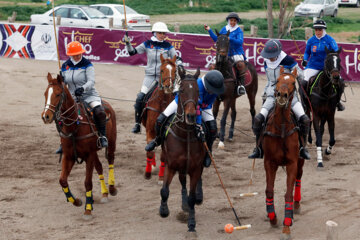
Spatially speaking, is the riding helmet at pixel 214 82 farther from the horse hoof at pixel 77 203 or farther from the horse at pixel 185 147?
the horse hoof at pixel 77 203

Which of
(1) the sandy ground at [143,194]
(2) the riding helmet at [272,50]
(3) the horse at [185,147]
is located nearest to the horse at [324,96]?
(1) the sandy ground at [143,194]

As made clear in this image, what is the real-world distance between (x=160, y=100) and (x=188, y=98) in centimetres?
358

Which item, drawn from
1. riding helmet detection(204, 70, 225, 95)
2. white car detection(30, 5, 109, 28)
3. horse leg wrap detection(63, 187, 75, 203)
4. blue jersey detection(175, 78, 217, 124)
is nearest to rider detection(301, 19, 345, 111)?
blue jersey detection(175, 78, 217, 124)

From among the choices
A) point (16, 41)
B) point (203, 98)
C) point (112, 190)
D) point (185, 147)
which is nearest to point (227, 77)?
point (112, 190)

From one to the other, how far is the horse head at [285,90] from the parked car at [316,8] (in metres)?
31.2

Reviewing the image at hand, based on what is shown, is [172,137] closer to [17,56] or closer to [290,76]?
[290,76]

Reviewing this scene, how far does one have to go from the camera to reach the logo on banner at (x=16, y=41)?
2642cm

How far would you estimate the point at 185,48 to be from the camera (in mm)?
24656

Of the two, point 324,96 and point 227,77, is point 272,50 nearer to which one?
point 324,96

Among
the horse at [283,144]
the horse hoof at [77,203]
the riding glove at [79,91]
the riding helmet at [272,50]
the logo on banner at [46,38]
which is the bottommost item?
the horse hoof at [77,203]

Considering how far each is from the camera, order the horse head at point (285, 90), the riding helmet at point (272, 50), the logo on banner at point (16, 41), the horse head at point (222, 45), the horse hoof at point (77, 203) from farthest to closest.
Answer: the logo on banner at point (16, 41) < the horse head at point (222, 45) < the riding helmet at point (272, 50) < the horse hoof at point (77, 203) < the horse head at point (285, 90)

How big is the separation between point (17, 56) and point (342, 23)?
23.6 meters

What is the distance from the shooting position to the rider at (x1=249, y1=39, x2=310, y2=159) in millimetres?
9938

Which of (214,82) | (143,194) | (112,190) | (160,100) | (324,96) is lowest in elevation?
(143,194)
